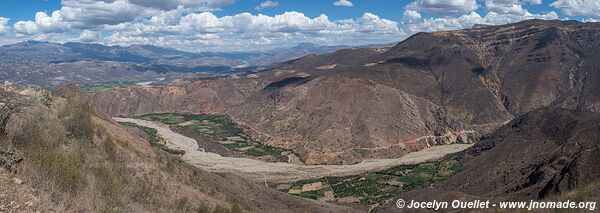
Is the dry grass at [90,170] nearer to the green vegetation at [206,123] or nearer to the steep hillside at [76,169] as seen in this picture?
the steep hillside at [76,169]

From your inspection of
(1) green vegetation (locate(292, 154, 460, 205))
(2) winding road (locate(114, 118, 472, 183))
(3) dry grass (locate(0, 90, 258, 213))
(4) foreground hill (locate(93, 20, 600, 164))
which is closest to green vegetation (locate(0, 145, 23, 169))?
(3) dry grass (locate(0, 90, 258, 213))

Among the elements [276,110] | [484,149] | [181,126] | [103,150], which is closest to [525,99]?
[484,149]

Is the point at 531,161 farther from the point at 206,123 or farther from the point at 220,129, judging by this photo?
the point at 206,123

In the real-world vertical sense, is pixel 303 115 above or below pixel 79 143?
below

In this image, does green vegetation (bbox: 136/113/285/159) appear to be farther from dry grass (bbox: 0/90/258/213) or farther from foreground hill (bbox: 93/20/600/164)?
dry grass (bbox: 0/90/258/213)

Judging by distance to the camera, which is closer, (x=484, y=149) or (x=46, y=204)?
(x=46, y=204)

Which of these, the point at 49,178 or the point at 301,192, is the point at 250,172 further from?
the point at 49,178
